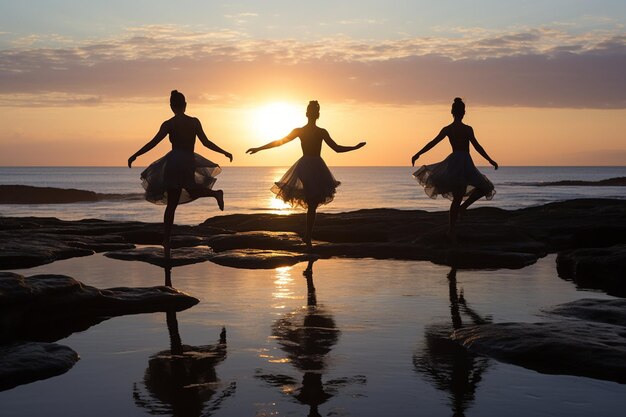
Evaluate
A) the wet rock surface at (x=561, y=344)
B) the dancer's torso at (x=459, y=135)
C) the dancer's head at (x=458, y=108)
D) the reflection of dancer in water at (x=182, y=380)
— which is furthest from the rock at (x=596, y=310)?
the dancer's head at (x=458, y=108)

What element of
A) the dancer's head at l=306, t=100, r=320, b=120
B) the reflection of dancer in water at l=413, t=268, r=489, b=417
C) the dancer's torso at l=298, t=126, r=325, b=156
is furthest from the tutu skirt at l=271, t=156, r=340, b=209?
the reflection of dancer in water at l=413, t=268, r=489, b=417

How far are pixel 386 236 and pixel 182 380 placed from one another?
1283 centimetres

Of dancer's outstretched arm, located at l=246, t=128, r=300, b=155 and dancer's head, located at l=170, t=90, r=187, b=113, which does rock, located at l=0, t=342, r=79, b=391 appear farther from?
dancer's outstretched arm, located at l=246, t=128, r=300, b=155

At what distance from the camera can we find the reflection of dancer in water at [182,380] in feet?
16.7

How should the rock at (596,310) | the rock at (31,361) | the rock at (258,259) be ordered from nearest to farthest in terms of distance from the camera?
the rock at (31,361), the rock at (596,310), the rock at (258,259)

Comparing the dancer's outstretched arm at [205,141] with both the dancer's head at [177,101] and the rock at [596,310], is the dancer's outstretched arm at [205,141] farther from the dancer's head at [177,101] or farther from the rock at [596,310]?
the rock at [596,310]

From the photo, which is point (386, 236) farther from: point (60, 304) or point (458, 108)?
point (60, 304)

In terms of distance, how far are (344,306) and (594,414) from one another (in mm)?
4418

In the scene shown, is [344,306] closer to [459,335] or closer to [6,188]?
[459,335]

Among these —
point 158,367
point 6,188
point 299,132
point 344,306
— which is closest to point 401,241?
point 299,132

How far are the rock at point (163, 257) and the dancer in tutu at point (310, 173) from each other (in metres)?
2.15

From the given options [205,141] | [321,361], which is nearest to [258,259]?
[205,141]

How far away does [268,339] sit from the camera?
7168 millimetres

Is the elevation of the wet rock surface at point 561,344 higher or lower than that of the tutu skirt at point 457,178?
lower
